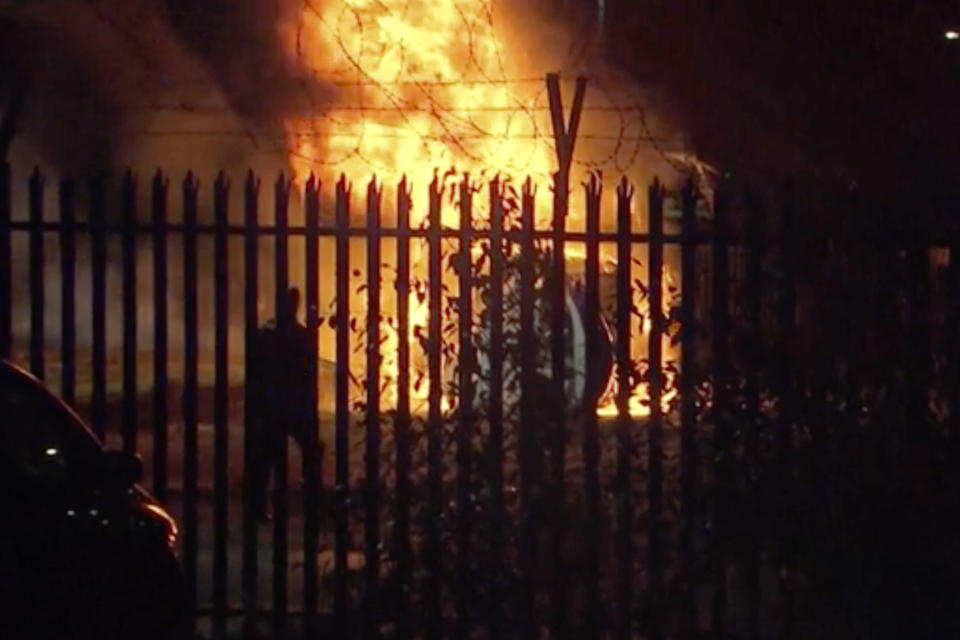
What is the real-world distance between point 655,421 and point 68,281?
8.95 feet

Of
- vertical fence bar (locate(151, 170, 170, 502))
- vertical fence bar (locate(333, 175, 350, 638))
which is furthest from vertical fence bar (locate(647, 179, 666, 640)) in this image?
vertical fence bar (locate(151, 170, 170, 502))

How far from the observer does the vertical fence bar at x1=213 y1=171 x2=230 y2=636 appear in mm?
8117

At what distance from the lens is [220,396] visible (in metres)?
8.24

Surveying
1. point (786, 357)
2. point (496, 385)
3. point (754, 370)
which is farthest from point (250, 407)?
point (786, 357)

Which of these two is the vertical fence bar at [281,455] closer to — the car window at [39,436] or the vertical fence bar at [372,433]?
the vertical fence bar at [372,433]

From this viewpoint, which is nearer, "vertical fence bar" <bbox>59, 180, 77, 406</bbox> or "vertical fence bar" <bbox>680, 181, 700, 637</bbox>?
"vertical fence bar" <bbox>680, 181, 700, 637</bbox>

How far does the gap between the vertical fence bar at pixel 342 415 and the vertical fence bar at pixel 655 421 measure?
1329 millimetres

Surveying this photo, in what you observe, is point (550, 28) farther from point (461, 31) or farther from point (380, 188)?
point (380, 188)

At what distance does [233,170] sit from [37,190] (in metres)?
11.1

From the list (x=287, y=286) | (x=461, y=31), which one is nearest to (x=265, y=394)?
(x=287, y=286)

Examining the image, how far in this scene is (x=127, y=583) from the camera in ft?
21.6

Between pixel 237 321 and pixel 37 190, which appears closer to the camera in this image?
pixel 37 190

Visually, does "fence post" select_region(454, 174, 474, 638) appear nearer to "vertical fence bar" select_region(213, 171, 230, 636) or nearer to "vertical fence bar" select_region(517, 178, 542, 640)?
"vertical fence bar" select_region(517, 178, 542, 640)

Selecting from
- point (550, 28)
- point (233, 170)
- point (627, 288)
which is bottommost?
point (627, 288)
